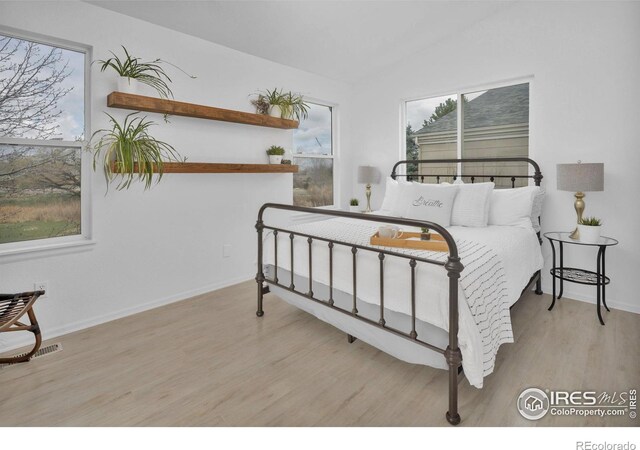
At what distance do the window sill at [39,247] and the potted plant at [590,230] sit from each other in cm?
376

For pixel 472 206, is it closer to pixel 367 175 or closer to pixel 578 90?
pixel 578 90

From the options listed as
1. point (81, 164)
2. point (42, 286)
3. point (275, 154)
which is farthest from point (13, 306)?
point (275, 154)

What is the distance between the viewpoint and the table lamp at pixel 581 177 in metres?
2.81

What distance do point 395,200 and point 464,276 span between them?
1819mm

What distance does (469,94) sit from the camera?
13.0ft

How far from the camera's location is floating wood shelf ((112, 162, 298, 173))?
10.0ft

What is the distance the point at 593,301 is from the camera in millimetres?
3232

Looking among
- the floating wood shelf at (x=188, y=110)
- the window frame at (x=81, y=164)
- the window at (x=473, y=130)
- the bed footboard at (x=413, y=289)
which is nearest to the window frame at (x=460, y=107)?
the window at (x=473, y=130)

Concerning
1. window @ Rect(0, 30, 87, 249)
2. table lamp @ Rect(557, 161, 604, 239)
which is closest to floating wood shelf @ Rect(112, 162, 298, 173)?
window @ Rect(0, 30, 87, 249)

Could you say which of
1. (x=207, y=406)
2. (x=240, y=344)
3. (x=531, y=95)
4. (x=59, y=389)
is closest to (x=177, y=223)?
(x=240, y=344)

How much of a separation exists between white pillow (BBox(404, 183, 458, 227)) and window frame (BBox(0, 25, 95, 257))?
256 cm

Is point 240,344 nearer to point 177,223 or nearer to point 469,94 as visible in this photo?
point 177,223

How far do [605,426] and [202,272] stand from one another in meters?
3.06

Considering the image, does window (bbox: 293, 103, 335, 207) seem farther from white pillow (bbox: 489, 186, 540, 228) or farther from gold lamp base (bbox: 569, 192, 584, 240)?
gold lamp base (bbox: 569, 192, 584, 240)
